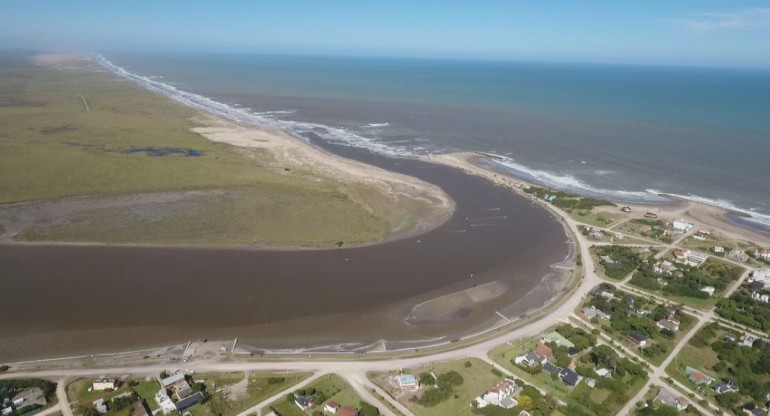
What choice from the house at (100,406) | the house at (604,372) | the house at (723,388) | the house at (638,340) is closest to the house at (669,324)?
the house at (638,340)

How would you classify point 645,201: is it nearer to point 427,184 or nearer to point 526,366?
point 427,184

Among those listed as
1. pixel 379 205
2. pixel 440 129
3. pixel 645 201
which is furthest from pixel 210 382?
pixel 440 129

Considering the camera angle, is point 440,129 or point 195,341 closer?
point 195,341

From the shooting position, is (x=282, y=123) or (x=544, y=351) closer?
(x=544, y=351)

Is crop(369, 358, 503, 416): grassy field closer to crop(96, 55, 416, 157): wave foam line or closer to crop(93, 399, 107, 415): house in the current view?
crop(93, 399, 107, 415): house

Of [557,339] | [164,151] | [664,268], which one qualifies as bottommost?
[557,339]

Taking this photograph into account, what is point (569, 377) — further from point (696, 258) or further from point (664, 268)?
point (696, 258)

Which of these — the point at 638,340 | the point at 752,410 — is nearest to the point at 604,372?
the point at 638,340

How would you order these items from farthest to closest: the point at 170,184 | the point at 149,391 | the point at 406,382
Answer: the point at 170,184, the point at 406,382, the point at 149,391
